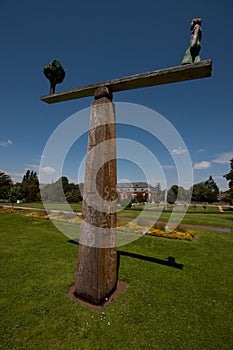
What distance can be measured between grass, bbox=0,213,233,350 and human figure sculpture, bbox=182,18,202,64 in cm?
528

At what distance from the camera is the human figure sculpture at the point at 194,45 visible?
328cm

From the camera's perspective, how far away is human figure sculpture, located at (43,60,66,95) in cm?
468

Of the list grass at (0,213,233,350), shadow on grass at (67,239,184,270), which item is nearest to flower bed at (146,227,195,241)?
grass at (0,213,233,350)

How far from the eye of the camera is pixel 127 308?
3795 mm

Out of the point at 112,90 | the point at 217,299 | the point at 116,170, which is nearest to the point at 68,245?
the point at 116,170

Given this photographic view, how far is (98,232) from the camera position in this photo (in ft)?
12.2

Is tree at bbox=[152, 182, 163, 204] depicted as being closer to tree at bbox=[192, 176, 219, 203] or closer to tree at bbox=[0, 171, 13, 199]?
tree at bbox=[192, 176, 219, 203]

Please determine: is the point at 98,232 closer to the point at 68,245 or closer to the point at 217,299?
the point at 217,299

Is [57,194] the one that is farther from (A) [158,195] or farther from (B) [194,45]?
(B) [194,45]

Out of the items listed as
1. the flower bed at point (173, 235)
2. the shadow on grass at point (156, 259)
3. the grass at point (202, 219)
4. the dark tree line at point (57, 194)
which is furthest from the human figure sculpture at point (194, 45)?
the dark tree line at point (57, 194)

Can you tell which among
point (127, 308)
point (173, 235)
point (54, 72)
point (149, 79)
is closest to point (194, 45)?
point (149, 79)

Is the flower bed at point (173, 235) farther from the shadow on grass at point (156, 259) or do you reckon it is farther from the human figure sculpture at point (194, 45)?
the human figure sculpture at point (194, 45)

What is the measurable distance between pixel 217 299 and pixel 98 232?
11.7 ft

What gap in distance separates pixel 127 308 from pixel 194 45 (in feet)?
18.6
